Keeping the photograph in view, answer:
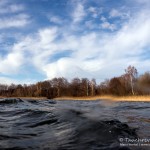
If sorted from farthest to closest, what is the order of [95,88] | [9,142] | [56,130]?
[95,88] < [56,130] < [9,142]

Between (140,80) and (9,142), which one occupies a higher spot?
(140,80)

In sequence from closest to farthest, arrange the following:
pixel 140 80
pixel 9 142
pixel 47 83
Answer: pixel 9 142 < pixel 140 80 < pixel 47 83

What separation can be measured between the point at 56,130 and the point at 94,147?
1.80 m

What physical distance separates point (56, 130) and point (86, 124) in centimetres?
76

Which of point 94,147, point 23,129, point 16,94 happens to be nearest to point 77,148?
point 94,147

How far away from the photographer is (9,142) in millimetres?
4945

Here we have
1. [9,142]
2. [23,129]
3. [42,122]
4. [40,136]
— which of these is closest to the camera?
[9,142]

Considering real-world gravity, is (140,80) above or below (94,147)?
above

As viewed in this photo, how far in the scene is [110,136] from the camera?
16.9 ft

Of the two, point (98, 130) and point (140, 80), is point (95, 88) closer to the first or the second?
point (140, 80)

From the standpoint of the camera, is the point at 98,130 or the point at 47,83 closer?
the point at 98,130

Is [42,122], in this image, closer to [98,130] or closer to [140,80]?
[98,130]

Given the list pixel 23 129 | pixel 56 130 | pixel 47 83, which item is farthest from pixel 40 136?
pixel 47 83

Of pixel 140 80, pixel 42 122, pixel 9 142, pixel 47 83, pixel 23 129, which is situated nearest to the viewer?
pixel 9 142
